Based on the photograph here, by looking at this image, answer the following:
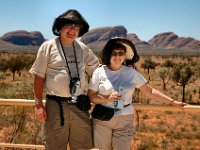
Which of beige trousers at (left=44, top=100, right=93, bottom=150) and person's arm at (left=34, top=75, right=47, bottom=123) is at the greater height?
person's arm at (left=34, top=75, right=47, bottom=123)

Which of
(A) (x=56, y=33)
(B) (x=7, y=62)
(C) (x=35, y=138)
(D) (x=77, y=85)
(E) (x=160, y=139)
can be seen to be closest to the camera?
(D) (x=77, y=85)

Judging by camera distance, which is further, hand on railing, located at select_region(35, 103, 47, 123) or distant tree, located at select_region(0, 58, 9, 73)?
distant tree, located at select_region(0, 58, 9, 73)

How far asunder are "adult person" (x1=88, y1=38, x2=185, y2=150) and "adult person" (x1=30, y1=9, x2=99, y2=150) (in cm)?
11

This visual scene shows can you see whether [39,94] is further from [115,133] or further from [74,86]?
[115,133]

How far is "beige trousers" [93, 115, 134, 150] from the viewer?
2676mm

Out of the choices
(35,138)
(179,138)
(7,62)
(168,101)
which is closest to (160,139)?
(179,138)

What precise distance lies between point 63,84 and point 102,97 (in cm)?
30

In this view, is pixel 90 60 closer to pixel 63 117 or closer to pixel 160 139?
pixel 63 117

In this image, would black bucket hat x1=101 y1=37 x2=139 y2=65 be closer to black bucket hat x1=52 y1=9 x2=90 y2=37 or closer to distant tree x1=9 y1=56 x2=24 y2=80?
black bucket hat x1=52 y1=9 x2=90 y2=37

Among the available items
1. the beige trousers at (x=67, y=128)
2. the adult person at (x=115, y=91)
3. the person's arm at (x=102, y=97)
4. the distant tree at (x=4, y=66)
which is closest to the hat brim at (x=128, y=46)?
the adult person at (x=115, y=91)

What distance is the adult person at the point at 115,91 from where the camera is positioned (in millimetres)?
2684

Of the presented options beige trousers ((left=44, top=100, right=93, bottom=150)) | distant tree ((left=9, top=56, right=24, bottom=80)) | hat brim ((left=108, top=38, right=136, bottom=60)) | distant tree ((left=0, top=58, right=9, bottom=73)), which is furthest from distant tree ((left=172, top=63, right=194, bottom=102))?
beige trousers ((left=44, top=100, right=93, bottom=150))

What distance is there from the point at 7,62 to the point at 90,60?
3374 centimetres

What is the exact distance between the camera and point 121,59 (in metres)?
2.69
